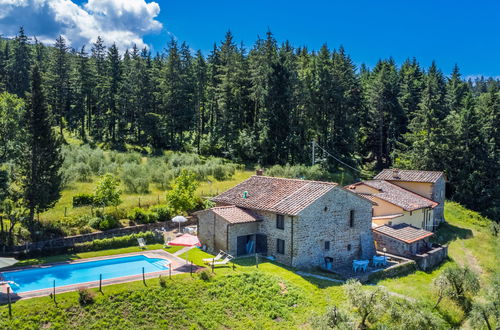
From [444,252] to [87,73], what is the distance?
186 ft

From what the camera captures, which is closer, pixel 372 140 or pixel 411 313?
pixel 411 313

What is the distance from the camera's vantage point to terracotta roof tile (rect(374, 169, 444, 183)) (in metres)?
41.1

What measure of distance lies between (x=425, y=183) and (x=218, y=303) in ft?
93.3

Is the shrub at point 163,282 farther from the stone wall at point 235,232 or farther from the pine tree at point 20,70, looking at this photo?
the pine tree at point 20,70

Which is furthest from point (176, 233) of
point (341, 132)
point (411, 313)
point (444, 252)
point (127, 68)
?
point (127, 68)

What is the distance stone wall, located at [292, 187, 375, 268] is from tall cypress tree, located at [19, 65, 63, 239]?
1807 cm

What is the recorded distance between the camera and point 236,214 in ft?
92.9

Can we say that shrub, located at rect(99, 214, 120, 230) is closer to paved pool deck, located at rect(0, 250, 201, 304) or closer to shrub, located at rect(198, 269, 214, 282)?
paved pool deck, located at rect(0, 250, 201, 304)

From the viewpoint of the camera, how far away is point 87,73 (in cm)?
6334

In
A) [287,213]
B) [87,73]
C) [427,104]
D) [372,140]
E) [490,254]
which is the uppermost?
[87,73]

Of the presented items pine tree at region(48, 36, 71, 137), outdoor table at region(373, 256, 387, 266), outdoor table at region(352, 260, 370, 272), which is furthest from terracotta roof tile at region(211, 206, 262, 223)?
pine tree at region(48, 36, 71, 137)

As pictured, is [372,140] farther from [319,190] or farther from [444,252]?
[319,190]

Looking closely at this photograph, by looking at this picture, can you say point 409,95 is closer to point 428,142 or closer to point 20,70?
point 428,142

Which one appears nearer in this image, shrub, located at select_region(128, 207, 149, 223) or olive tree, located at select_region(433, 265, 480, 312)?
olive tree, located at select_region(433, 265, 480, 312)
